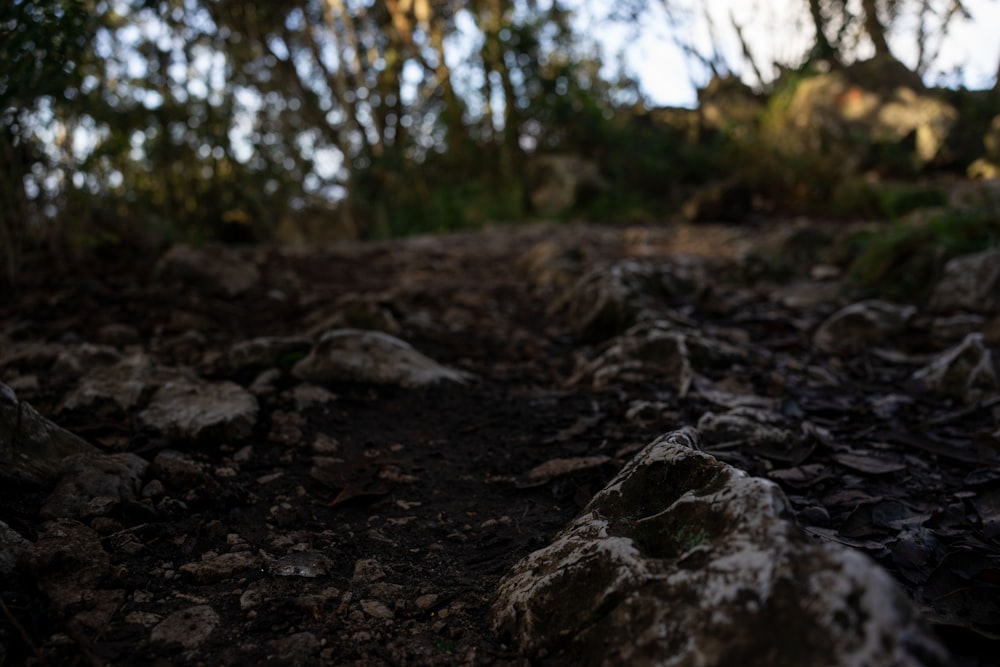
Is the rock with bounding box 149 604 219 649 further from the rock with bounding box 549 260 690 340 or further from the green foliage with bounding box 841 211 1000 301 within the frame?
A: the green foliage with bounding box 841 211 1000 301

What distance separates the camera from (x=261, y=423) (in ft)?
7.14

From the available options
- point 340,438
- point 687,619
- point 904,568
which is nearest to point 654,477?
point 687,619

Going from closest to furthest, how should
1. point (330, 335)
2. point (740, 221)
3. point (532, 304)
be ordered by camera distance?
point (330, 335) → point (532, 304) → point (740, 221)

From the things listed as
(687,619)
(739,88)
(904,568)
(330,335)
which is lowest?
(904,568)

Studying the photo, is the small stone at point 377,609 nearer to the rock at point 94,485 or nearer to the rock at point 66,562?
the rock at point 66,562

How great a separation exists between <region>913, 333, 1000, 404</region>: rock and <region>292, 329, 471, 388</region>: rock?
1752 millimetres

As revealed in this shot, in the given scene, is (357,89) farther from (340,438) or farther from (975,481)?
(975,481)

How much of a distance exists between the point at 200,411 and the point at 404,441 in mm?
630

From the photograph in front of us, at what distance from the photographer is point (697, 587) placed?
1.03m

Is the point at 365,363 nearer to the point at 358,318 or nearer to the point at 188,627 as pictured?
the point at 358,318

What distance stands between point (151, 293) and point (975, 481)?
348 cm

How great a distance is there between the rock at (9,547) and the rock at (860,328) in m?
2.93

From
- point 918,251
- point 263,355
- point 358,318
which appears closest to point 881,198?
point 918,251

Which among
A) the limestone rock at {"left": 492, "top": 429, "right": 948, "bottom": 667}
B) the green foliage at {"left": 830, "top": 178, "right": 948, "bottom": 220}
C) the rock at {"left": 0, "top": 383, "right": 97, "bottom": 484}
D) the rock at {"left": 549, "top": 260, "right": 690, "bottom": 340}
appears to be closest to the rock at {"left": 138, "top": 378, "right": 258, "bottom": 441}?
the rock at {"left": 0, "top": 383, "right": 97, "bottom": 484}
